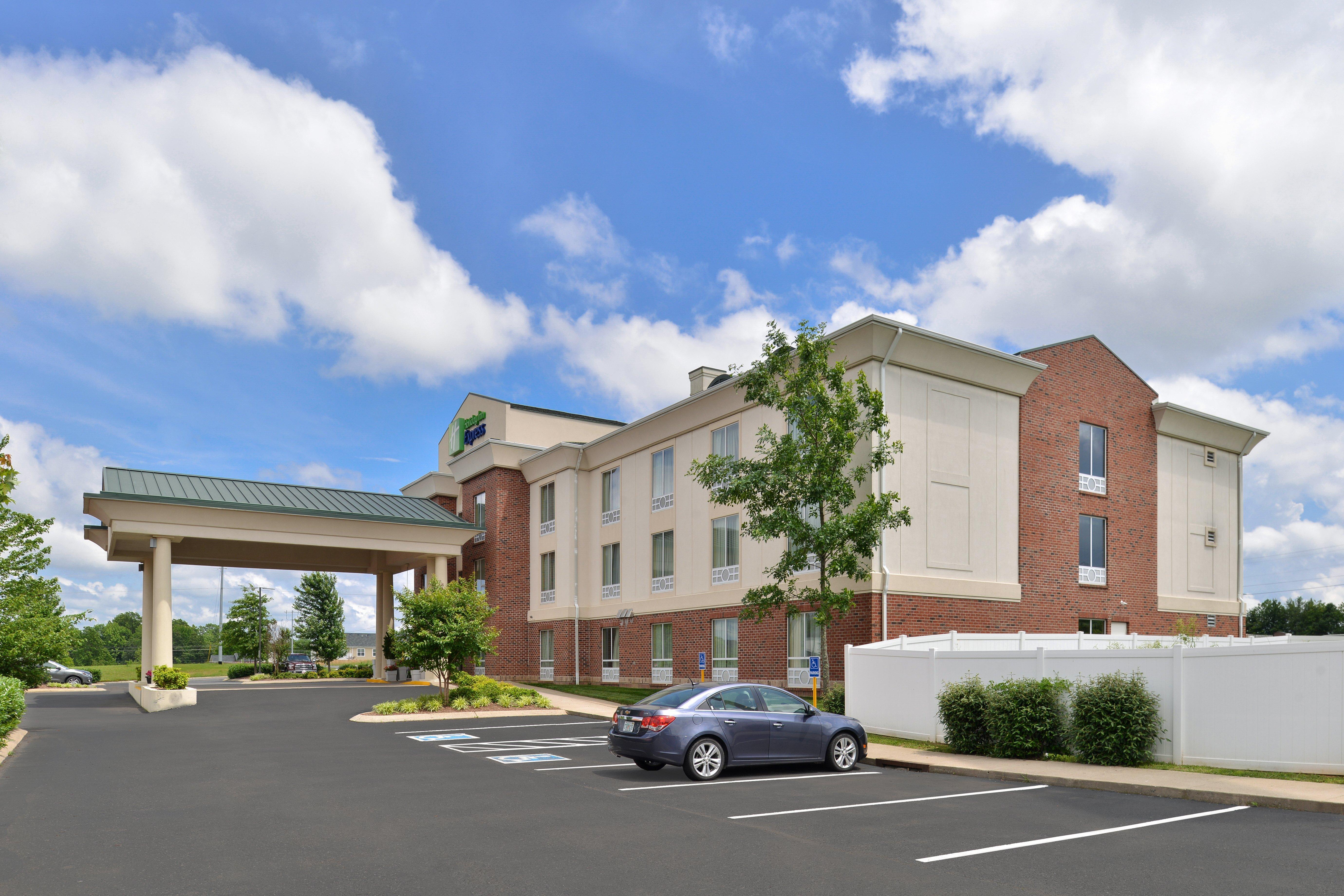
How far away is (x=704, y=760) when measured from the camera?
586 inches

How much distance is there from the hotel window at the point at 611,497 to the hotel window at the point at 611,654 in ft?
14.2

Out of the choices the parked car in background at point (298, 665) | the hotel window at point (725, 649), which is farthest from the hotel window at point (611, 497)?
the parked car in background at point (298, 665)

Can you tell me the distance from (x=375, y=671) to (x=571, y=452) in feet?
52.0

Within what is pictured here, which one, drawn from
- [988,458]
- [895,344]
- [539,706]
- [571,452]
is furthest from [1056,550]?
[571,452]

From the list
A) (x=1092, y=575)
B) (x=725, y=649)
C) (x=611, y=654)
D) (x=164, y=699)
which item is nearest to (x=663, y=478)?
(x=725, y=649)

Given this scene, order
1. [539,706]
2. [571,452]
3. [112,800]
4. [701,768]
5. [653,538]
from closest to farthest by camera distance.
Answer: [112,800] < [701,768] < [539,706] < [653,538] < [571,452]

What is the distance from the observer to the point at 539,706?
2889 centimetres

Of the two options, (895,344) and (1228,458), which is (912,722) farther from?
(1228,458)

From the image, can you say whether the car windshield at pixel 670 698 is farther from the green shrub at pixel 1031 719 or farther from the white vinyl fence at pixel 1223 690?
the white vinyl fence at pixel 1223 690

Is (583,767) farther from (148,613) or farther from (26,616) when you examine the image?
(148,613)

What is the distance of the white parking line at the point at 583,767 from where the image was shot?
16000mm

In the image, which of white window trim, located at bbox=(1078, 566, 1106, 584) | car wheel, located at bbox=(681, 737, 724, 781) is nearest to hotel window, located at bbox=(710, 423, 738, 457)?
white window trim, located at bbox=(1078, 566, 1106, 584)

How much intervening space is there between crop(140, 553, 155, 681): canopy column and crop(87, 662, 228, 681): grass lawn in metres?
16.4

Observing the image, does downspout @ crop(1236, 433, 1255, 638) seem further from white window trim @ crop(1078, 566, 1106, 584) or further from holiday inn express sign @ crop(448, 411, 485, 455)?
holiday inn express sign @ crop(448, 411, 485, 455)
